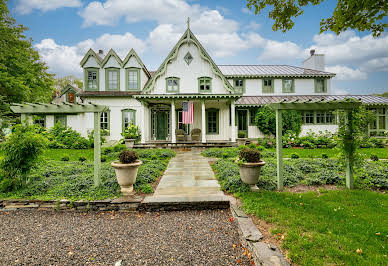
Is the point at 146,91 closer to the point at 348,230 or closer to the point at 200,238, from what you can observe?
the point at 200,238

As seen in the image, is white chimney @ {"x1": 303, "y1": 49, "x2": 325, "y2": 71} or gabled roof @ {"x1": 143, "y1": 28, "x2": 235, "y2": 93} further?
white chimney @ {"x1": 303, "y1": 49, "x2": 325, "y2": 71}

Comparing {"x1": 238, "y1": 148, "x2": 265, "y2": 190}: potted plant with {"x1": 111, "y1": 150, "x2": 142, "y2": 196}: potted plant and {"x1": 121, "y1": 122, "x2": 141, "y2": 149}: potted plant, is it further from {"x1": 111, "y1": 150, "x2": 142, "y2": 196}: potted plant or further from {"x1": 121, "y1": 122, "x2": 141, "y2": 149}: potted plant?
{"x1": 121, "y1": 122, "x2": 141, "y2": 149}: potted plant

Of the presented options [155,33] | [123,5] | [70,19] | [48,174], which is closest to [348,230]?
[48,174]

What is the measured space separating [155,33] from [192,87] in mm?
9220

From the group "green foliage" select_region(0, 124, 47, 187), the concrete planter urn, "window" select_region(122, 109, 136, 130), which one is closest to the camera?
"green foliage" select_region(0, 124, 47, 187)

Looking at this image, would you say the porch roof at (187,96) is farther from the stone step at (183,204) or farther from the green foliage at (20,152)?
the stone step at (183,204)

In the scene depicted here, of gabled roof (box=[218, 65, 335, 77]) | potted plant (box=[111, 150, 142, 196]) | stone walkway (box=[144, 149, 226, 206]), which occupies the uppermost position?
gabled roof (box=[218, 65, 335, 77])

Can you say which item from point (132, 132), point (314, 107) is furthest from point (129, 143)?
point (314, 107)

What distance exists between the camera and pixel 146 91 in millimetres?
12922

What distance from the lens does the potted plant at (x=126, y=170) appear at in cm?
435

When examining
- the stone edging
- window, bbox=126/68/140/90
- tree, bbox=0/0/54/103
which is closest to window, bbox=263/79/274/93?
window, bbox=126/68/140/90

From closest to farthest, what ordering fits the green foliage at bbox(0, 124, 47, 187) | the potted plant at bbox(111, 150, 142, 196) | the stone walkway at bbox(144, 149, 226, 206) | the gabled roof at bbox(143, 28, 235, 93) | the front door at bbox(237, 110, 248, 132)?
the stone walkway at bbox(144, 149, 226, 206) → the potted plant at bbox(111, 150, 142, 196) → the green foliage at bbox(0, 124, 47, 187) → the gabled roof at bbox(143, 28, 235, 93) → the front door at bbox(237, 110, 248, 132)

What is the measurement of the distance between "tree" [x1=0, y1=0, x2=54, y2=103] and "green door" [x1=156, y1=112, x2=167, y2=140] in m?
13.1

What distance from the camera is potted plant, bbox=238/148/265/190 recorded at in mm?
4438
